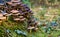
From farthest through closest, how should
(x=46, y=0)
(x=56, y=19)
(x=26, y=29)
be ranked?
(x=46, y=0), (x=56, y=19), (x=26, y=29)

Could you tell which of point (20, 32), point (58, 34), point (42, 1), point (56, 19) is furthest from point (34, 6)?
point (20, 32)

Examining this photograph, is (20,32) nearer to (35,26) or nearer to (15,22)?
(15,22)

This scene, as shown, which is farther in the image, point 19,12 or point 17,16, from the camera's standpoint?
point 19,12

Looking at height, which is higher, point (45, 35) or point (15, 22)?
point (15, 22)

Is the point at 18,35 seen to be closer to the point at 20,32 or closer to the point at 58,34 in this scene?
the point at 20,32

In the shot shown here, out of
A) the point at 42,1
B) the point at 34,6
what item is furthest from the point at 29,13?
the point at 42,1

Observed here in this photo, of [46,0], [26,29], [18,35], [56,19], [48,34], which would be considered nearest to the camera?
[18,35]

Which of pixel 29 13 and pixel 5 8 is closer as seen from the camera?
pixel 5 8

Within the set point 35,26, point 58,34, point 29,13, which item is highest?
point 29,13

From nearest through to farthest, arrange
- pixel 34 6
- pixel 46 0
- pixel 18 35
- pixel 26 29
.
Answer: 1. pixel 18 35
2. pixel 26 29
3. pixel 34 6
4. pixel 46 0
